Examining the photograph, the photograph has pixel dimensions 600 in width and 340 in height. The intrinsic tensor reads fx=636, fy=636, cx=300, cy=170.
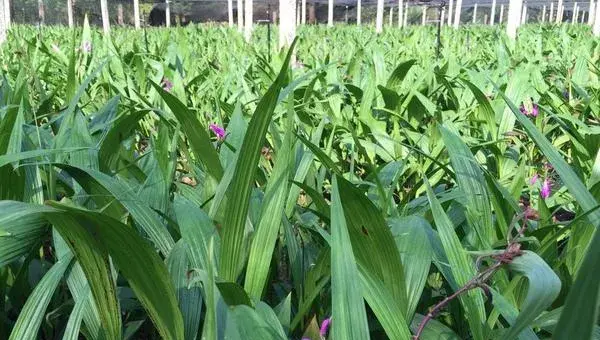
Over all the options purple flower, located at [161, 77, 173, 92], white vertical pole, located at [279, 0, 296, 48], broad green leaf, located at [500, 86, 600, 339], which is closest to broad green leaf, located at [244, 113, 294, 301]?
broad green leaf, located at [500, 86, 600, 339]

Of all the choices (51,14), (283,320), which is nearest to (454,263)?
(283,320)

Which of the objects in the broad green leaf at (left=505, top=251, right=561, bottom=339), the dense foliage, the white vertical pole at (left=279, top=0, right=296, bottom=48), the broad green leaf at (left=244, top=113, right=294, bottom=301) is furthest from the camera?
the white vertical pole at (left=279, top=0, right=296, bottom=48)

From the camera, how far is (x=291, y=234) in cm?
68

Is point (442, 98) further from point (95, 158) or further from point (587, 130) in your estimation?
point (95, 158)

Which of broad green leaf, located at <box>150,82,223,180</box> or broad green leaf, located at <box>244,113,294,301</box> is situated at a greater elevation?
broad green leaf, located at <box>150,82,223,180</box>

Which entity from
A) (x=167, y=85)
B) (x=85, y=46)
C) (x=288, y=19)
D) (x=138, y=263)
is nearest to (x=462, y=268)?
(x=138, y=263)

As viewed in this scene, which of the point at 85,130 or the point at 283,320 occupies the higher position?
the point at 85,130

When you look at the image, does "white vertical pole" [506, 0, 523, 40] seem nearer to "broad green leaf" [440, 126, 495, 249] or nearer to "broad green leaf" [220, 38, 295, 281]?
"broad green leaf" [440, 126, 495, 249]

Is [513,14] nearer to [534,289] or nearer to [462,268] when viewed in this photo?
[462,268]

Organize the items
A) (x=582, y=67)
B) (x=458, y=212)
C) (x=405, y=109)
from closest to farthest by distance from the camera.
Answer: (x=458, y=212) < (x=405, y=109) < (x=582, y=67)

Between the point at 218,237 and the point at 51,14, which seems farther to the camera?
the point at 51,14

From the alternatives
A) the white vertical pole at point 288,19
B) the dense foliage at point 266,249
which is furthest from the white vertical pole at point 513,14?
the dense foliage at point 266,249

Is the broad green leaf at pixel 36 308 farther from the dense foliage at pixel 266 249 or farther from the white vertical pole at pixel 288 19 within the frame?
the white vertical pole at pixel 288 19

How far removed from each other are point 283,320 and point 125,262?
6.5 inches
